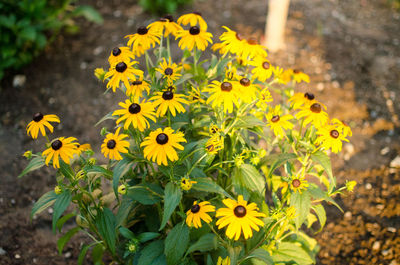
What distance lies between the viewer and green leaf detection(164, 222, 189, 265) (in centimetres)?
157

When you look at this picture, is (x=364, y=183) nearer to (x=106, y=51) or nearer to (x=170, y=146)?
(x=170, y=146)

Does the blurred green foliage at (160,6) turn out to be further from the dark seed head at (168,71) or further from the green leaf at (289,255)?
the green leaf at (289,255)

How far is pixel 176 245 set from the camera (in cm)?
158

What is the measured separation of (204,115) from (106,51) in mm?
2605

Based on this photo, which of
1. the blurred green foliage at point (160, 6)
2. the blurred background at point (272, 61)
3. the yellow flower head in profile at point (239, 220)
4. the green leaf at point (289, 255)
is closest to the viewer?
the yellow flower head in profile at point (239, 220)

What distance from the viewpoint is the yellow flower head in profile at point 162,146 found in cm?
141

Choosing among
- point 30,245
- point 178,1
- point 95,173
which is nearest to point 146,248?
point 95,173

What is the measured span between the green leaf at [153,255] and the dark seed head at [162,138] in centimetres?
63

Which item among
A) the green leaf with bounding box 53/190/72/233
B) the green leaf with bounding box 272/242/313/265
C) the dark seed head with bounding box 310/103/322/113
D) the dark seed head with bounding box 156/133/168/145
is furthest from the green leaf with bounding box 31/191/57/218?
the dark seed head with bounding box 310/103/322/113

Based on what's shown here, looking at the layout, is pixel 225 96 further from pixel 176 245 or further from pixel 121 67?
pixel 176 245

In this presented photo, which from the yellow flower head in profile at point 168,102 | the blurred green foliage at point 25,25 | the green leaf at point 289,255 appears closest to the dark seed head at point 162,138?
the yellow flower head in profile at point 168,102

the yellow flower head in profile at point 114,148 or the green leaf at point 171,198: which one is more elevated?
the yellow flower head in profile at point 114,148

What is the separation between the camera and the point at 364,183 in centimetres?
293

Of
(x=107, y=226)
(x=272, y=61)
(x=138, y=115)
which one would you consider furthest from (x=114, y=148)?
(x=272, y=61)
